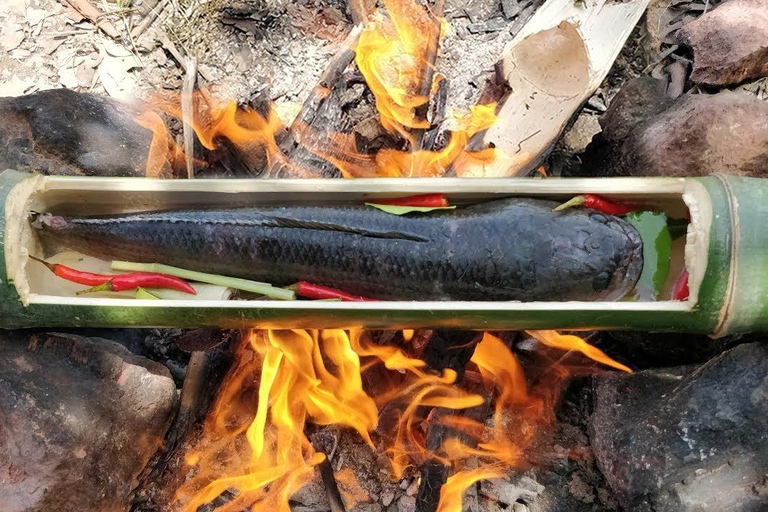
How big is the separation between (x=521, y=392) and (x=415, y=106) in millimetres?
1856

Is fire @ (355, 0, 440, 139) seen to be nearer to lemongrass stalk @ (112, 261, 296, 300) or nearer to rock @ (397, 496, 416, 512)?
lemongrass stalk @ (112, 261, 296, 300)

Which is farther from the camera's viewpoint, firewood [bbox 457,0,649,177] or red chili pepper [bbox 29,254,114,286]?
firewood [bbox 457,0,649,177]

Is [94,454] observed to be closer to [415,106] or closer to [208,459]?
[208,459]

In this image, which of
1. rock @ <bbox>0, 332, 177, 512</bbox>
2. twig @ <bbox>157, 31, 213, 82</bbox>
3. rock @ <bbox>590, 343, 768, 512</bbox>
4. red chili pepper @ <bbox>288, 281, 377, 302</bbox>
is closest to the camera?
rock @ <bbox>590, 343, 768, 512</bbox>

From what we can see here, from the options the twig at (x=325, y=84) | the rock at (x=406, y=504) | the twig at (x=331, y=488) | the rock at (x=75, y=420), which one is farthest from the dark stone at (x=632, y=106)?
the rock at (x=75, y=420)

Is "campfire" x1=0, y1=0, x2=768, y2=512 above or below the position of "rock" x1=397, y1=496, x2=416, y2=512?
above

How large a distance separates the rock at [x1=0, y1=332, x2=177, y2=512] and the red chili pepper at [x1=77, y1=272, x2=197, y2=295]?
1.29 feet

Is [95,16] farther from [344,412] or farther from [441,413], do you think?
[441,413]

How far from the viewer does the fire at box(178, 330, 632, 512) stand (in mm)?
3371

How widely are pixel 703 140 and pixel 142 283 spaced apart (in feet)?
10.3

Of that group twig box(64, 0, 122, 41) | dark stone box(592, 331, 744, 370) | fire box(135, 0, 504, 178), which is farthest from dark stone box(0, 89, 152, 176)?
dark stone box(592, 331, 744, 370)

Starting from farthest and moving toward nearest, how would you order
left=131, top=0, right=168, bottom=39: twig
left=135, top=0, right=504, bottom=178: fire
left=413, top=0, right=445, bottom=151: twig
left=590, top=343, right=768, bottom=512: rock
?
left=131, top=0, right=168, bottom=39: twig, left=413, top=0, right=445, bottom=151: twig, left=135, top=0, right=504, bottom=178: fire, left=590, top=343, right=768, bottom=512: rock

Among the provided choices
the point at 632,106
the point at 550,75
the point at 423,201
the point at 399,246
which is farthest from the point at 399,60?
the point at 399,246

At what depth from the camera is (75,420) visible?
3.07m
